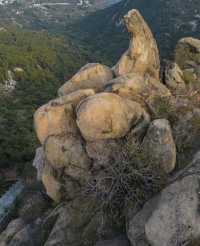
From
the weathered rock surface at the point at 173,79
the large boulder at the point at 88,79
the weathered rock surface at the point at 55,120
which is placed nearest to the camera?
the weathered rock surface at the point at 55,120

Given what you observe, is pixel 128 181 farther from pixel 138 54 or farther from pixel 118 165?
pixel 138 54

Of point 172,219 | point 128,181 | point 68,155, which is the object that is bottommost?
point 68,155

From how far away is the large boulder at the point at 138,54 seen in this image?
1070 inches

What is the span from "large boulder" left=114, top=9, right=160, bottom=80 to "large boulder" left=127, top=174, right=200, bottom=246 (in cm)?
1179

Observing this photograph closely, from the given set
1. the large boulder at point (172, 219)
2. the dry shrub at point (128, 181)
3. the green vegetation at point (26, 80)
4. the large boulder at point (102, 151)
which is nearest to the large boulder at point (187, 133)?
the dry shrub at point (128, 181)

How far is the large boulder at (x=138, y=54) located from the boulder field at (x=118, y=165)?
223mm

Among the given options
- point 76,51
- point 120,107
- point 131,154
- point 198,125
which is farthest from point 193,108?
point 76,51

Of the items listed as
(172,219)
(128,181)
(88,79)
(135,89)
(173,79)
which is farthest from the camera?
(173,79)

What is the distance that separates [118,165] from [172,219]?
385 cm

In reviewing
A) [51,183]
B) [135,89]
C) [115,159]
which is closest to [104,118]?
[115,159]

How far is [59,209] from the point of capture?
21891mm

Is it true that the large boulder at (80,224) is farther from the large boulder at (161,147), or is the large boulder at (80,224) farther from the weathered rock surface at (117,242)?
the large boulder at (161,147)

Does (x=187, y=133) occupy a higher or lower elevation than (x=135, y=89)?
lower

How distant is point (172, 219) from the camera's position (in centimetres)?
1529
